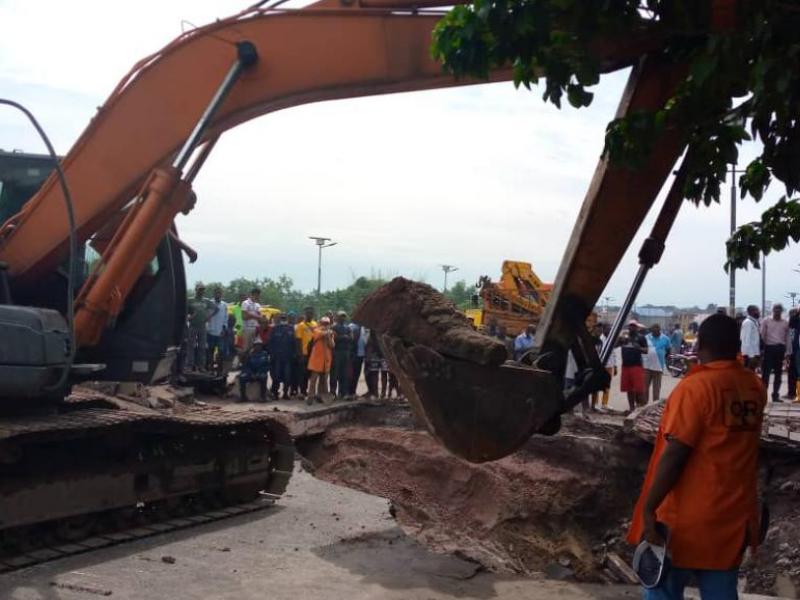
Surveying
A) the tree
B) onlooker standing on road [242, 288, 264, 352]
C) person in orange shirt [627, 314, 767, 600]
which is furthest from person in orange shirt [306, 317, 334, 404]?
person in orange shirt [627, 314, 767, 600]

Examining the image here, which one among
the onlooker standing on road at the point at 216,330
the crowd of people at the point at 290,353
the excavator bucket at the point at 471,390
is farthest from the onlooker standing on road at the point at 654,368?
the excavator bucket at the point at 471,390

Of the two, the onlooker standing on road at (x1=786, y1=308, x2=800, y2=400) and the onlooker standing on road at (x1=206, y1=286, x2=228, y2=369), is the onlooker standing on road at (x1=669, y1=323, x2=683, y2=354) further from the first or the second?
the onlooker standing on road at (x1=206, y1=286, x2=228, y2=369)

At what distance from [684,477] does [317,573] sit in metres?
3.37

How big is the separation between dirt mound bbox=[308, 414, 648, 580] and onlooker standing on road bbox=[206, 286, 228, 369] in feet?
19.6

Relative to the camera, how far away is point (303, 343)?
17.1m

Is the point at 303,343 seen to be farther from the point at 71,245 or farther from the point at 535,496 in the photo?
the point at 71,245

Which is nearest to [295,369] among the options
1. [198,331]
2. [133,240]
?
[198,331]

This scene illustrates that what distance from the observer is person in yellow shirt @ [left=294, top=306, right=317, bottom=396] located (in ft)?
56.2

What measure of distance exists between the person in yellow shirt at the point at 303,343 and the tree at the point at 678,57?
12551mm

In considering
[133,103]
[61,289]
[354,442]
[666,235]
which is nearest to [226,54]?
[133,103]

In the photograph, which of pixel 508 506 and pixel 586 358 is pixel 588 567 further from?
pixel 586 358

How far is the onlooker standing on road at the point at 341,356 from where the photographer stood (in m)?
17.2

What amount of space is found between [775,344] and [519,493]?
8.30m

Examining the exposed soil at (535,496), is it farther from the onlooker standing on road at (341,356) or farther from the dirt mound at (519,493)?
the onlooker standing on road at (341,356)
